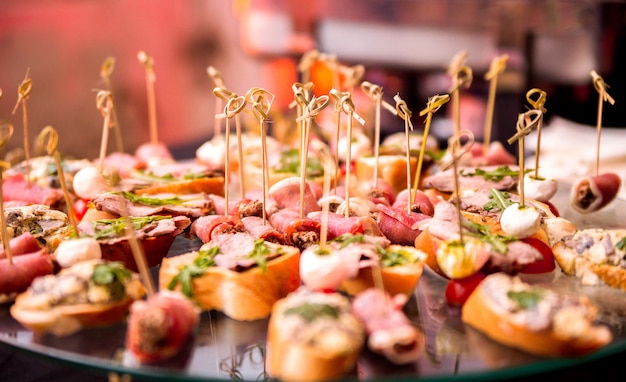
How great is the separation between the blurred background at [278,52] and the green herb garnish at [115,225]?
255 centimetres

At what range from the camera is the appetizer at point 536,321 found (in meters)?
1.71

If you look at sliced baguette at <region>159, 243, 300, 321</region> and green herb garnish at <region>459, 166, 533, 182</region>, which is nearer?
sliced baguette at <region>159, 243, 300, 321</region>

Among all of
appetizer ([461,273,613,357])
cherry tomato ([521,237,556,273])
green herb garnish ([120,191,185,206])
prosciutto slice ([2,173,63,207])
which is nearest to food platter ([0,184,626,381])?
appetizer ([461,273,613,357])

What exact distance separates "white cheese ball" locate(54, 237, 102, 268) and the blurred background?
2.87 m

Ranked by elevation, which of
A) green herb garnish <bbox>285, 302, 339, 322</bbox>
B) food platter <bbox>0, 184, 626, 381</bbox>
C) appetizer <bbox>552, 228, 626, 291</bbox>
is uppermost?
green herb garnish <bbox>285, 302, 339, 322</bbox>

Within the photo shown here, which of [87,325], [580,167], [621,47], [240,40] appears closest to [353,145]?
[580,167]

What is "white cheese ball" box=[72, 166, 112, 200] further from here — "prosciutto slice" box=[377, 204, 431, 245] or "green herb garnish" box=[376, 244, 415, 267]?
"green herb garnish" box=[376, 244, 415, 267]

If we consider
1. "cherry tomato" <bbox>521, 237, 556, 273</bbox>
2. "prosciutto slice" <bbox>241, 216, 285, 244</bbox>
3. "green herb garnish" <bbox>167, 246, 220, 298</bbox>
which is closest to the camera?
"green herb garnish" <bbox>167, 246, 220, 298</bbox>

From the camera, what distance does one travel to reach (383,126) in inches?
255

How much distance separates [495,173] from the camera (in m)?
2.98

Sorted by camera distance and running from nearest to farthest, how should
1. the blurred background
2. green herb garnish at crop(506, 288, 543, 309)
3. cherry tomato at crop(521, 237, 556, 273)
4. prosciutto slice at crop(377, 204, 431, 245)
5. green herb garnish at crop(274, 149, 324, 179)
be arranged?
1. green herb garnish at crop(506, 288, 543, 309)
2. cherry tomato at crop(521, 237, 556, 273)
3. prosciutto slice at crop(377, 204, 431, 245)
4. green herb garnish at crop(274, 149, 324, 179)
5. the blurred background

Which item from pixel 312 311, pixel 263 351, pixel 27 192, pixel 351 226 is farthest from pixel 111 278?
pixel 27 192

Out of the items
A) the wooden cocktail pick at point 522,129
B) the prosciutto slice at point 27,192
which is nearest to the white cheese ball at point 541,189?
the wooden cocktail pick at point 522,129

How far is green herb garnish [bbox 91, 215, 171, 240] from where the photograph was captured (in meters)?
2.33
